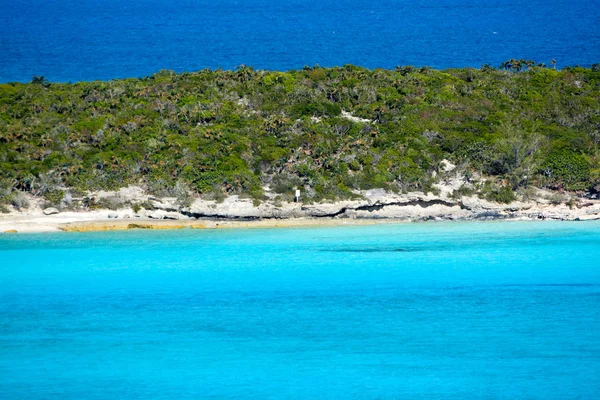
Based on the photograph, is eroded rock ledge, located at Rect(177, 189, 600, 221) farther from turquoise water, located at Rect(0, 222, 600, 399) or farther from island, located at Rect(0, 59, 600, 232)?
turquoise water, located at Rect(0, 222, 600, 399)

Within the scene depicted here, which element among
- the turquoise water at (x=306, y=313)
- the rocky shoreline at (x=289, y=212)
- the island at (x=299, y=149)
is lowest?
the turquoise water at (x=306, y=313)

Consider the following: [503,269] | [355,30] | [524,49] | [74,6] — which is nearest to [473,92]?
[503,269]

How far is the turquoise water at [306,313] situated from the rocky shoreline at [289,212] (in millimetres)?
950

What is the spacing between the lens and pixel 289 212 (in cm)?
3819

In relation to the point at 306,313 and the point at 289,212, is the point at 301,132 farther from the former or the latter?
the point at 306,313

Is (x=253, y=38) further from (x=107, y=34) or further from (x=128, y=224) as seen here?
(x=128, y=224)

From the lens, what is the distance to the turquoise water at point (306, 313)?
67.1 ft

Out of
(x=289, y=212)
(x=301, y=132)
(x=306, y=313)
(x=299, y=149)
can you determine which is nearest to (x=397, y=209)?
(x=289, y=212)

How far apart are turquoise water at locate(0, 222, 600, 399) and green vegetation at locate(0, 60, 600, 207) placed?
370 cm

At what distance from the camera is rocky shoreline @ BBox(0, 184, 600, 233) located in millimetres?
37438

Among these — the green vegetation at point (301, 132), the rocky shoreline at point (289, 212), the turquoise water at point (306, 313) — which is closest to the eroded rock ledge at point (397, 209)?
the rocky shoreline at point (289, 212)

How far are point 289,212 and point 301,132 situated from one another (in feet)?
22.7

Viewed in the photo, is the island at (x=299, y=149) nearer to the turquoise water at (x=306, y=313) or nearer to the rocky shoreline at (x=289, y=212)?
the rocky shoreline at (x=289, y=212)

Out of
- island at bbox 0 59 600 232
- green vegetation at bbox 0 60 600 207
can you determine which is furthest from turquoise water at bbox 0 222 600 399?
green vegetation at bbox 0 60 600 207
